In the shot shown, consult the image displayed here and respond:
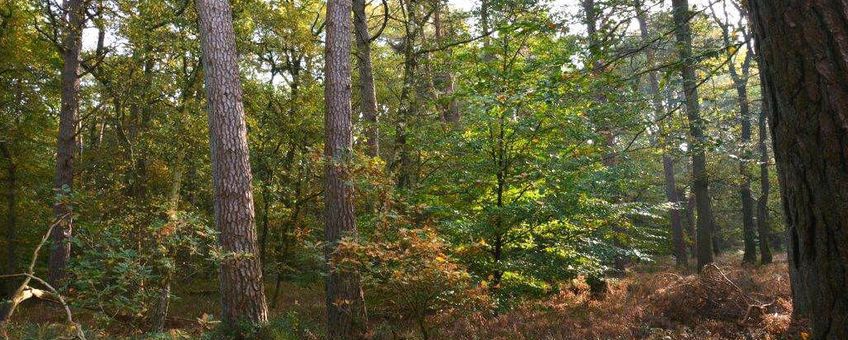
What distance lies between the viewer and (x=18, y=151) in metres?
15.4

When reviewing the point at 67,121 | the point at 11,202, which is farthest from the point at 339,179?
the point at 11,202

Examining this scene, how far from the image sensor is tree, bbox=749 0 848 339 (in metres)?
1.50

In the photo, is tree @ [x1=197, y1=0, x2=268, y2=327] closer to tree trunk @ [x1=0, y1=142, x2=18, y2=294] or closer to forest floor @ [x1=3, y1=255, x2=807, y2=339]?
forest floor @ [x1=3, y1=255, x2=807, y2=339]

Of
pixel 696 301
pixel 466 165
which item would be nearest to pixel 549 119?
pixel 466 165

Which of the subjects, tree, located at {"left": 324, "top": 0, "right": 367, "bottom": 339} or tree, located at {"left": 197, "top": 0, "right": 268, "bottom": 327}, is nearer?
tree, located at {"left": 197, "top": 0, "right": 268, "bottom": 327}

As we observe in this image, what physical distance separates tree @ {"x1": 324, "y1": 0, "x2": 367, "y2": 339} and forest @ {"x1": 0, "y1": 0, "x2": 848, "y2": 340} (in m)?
0.04

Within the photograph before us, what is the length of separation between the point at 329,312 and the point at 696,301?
5.58 meters

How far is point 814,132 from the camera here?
60.9 inches

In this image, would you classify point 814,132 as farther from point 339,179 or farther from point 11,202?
point 11,202

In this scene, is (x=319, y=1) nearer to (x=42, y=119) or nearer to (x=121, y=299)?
(x=42, y=119)

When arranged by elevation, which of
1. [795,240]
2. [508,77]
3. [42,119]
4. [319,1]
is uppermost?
[319,1]

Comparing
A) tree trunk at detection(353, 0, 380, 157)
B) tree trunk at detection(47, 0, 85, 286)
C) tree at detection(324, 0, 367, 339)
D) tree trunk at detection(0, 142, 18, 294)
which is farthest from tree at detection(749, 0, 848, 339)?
tree trunk at detection(0, 142, 18, 294)

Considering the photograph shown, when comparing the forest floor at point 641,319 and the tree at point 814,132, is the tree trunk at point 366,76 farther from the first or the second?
the tree at point 814,132

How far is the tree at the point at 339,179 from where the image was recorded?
7.30m
